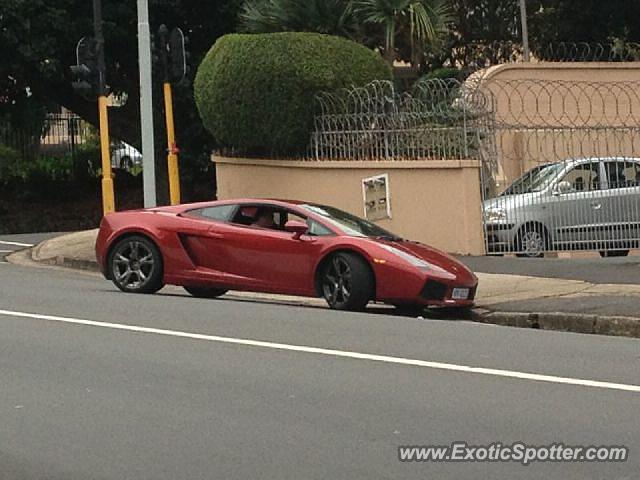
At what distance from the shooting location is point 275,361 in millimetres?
11570

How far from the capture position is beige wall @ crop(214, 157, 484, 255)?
69.9ft

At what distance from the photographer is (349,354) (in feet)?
39.1

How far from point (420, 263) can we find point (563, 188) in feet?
21.8

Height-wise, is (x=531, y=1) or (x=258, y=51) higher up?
(x=531, y=1)

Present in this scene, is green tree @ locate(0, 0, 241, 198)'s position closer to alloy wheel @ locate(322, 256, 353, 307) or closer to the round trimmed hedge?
the round trimmed hedge

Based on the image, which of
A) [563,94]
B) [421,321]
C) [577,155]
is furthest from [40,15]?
[421,321]

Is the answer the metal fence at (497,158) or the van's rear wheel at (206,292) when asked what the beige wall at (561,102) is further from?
the van's rear wheel at (206,292)

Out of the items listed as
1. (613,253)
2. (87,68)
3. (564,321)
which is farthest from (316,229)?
(87,68)

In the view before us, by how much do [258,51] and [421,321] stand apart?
30.9 ft

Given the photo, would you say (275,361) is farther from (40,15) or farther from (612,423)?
(40,15)

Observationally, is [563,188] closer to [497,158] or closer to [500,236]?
[497,158]

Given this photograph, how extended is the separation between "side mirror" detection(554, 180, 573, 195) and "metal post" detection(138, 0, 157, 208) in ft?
20.5

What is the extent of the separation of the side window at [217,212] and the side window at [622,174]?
7391 millimetres

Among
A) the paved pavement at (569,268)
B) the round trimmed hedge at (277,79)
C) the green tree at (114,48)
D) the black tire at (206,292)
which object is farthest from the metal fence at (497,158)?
the green tree at (114,48)
